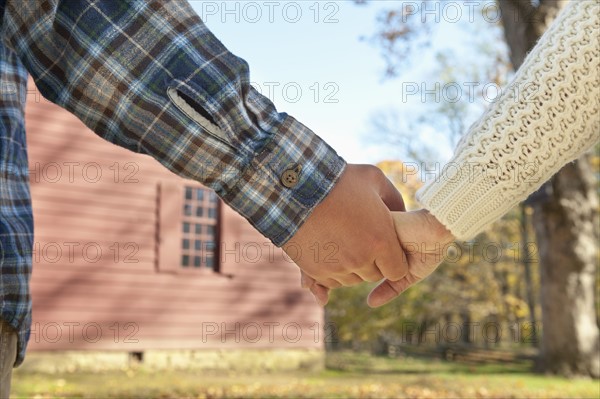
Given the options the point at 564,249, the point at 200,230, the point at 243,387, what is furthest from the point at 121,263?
the point at 564,249

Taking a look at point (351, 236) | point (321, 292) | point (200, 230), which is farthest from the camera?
point (200, 230)

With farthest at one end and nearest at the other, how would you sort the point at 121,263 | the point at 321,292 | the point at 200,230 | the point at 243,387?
1. the point at 200,230
2. the point at 121,263
3. the point at 243,387
4. the point at 321,292

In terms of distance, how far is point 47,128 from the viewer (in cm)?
883

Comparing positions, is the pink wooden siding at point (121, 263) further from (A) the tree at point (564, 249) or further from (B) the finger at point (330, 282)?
(B) the finger at point (330, 282)

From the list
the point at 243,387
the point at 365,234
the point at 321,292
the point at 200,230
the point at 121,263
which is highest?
the point at 200,230

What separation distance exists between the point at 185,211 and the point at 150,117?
9079 millimetres

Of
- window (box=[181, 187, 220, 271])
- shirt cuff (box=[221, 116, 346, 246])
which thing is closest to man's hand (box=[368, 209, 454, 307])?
shirt cuff (box=[221, 116, 346, 246])

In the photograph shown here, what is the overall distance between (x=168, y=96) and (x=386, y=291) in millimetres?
1132

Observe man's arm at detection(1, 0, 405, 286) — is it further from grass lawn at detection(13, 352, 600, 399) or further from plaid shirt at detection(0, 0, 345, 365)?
grass lawn at detection(13, 352, 600, 399)

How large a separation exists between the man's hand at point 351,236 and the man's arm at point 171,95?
6 centimetres

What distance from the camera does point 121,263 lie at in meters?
9.23

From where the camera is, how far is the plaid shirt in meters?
1.28

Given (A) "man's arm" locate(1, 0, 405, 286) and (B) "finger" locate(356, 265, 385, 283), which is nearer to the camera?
(A) "man's arm" locate(1, 0, 405, 286)

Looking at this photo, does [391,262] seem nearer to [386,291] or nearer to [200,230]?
[386,291]
